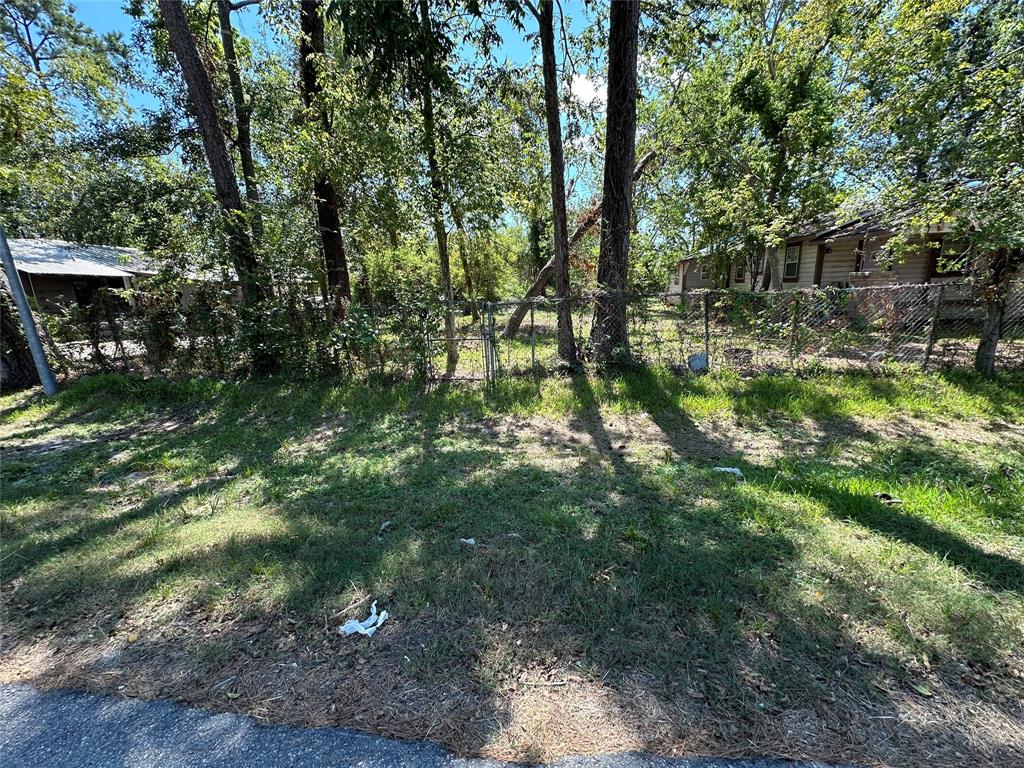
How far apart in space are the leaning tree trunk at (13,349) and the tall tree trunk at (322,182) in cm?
530

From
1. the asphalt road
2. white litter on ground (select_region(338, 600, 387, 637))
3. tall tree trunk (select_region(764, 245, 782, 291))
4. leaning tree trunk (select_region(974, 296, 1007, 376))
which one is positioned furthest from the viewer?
tall tree trunk (select_region(764, 245, 782, 291))

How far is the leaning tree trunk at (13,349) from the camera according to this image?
24.4 feet

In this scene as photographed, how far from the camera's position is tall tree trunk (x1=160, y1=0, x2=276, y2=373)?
6.56 metres

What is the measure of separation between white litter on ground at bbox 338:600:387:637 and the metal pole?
868 centimetres

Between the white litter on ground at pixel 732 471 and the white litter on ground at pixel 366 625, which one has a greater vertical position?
the white litter on ground at pixel 366 625

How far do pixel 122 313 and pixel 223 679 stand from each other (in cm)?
843

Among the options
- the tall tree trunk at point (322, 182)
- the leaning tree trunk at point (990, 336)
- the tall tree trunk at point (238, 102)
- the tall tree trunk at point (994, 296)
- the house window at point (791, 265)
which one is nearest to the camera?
the tall tree trunk at point (994, 296)

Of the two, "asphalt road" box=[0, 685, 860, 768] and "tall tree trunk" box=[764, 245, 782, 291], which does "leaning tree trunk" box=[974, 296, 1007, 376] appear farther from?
"tall tree trunk" box=[764, 245, 782, 291]

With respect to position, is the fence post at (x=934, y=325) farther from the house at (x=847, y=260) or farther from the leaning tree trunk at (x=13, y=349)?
the leaning tree trunk at (x=13, y=349)

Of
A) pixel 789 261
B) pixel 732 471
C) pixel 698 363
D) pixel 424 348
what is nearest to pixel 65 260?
pixel 424 348

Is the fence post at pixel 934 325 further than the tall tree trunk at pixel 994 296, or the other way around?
the fence post at pixel 934 325

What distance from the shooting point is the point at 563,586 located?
238 cm

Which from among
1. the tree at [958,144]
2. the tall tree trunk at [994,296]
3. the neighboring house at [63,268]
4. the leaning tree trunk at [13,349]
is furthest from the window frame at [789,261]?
the neighboring house at [63,268]

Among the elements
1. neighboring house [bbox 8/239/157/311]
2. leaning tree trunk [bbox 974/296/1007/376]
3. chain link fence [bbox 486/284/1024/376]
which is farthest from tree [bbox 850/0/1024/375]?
neighboring house [bbox 8/239/157/311]
